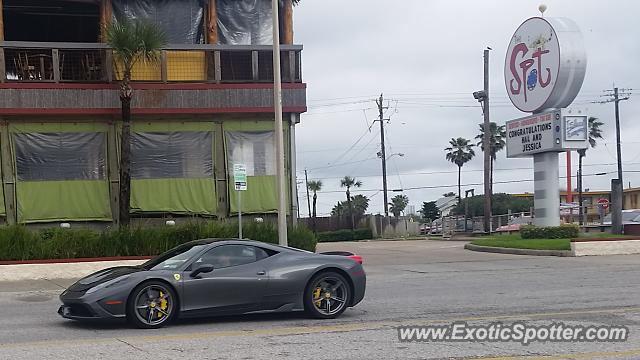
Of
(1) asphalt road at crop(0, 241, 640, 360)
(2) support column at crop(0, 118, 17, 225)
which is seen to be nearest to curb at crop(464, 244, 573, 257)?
(1) asphalt road at crop(0, 241, 640, 360)

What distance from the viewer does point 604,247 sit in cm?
2500

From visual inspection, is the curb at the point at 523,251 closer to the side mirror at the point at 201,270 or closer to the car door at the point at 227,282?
the car door at the point at 227,282

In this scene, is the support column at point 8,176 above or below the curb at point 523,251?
above

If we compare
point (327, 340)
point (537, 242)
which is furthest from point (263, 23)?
point (327, 340)

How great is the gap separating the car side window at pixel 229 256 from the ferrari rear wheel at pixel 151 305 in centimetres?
67

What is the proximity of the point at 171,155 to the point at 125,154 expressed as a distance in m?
1.95

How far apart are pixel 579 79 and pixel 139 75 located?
16574mm

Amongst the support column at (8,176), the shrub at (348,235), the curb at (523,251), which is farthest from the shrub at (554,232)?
the shrub at (348,235)

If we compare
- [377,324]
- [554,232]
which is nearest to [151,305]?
[377,324]

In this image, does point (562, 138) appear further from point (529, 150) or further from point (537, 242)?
point (537, 242)

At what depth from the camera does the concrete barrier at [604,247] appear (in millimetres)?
24606

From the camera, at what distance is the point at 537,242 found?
26375 millimetres

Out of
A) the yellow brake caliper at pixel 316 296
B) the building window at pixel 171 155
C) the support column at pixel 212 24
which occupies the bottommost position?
the yellow brake caliper at pixel 316 296

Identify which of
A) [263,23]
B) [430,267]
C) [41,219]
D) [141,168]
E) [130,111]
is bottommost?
[430,267]
